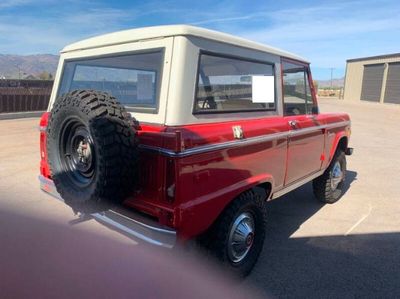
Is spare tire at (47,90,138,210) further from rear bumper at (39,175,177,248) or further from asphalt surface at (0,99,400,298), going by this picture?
asphalt surface at (0,99,400,298)

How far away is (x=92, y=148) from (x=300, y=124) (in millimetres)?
2157

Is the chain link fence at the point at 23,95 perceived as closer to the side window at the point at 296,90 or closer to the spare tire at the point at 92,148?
the spare tire at the point at 92,148

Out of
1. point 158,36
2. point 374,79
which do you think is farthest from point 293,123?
point 374,79

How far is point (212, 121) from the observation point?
2.74m

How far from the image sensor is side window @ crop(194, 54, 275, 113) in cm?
272

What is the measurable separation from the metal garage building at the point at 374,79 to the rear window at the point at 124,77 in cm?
3252

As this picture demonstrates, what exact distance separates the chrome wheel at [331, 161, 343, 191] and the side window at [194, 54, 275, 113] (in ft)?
6.62

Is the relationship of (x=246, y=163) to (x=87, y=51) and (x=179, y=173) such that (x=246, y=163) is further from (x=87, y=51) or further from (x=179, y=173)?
(x=87, y=51)

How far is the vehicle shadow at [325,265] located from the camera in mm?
2898

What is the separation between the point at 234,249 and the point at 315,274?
0.80m

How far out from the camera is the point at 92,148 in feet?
8.25

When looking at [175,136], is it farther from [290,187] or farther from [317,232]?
A: [317,232]

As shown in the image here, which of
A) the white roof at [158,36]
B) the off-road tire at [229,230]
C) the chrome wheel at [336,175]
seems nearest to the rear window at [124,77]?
the white roof at [158,36]

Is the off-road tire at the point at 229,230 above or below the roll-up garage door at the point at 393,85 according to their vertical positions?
below
